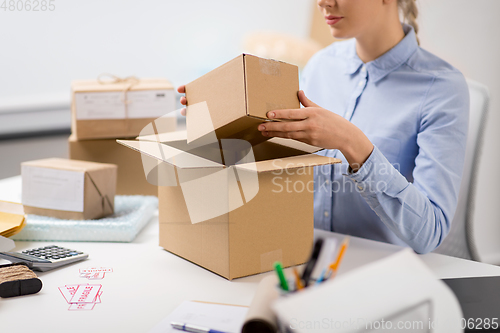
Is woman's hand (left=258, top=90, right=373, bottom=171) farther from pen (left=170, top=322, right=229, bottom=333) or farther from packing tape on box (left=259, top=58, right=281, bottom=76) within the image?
pen (left=170, top=322, right=229, bottom=333)

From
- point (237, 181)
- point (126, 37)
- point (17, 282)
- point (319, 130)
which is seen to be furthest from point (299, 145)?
point (126, 37)

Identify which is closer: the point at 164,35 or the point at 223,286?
the point at 223,286

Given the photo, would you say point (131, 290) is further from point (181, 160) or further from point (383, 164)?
point (383, 164)

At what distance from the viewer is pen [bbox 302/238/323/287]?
15.6 inches

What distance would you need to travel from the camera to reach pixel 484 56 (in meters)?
2.08

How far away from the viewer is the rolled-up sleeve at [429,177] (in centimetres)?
88

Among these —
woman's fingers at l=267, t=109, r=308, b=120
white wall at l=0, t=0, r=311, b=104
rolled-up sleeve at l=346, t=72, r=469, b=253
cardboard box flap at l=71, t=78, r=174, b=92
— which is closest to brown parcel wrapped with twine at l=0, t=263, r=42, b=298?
woman's fingers at l=267, t=109, r=308, b=120

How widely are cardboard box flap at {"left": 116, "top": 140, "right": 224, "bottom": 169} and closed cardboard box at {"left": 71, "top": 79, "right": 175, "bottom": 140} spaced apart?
53cm

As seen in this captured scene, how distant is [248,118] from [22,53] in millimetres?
1681

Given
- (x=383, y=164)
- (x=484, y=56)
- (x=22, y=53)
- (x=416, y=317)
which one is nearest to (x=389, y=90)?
(x=383, y=164)

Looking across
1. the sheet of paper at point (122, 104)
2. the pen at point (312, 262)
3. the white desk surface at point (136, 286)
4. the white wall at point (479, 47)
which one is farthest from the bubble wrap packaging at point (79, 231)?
the white wall at point (479, 47)

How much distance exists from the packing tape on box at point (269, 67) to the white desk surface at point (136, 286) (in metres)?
0.37

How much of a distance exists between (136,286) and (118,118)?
29.5 inches

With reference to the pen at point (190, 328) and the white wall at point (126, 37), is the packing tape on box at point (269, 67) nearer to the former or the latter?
the pen at point (190, 328)
